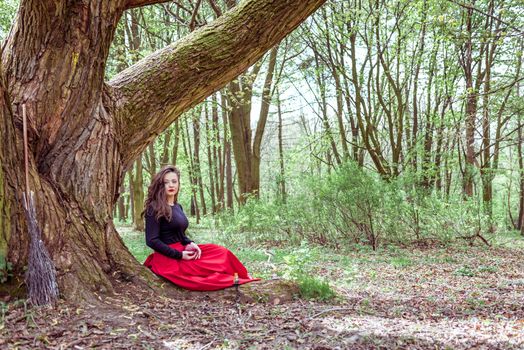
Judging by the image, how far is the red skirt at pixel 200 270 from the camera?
426 cm

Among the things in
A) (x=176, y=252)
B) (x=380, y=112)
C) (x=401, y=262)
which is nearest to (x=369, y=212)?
(x=401, y=262)

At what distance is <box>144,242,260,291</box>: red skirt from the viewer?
4.26 m

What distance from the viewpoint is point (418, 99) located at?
1677 cm

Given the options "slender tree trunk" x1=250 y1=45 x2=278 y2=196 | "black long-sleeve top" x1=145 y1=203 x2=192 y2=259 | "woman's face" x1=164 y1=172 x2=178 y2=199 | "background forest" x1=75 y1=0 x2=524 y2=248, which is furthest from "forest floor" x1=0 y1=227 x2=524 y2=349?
"slender tree trunk" x1=250 y1=45 x2=278 y2=196

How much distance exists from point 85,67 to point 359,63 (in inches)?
488

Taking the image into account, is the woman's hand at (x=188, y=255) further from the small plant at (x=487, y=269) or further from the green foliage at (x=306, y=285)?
the small plant at (x=487, y=269)

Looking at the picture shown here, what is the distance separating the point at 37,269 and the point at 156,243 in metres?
1.36

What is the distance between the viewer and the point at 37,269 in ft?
10.2

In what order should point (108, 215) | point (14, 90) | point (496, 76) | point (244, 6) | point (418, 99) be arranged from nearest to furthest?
1. point (14, 90)
2. point (108, 215)
3. point (244, 6)
4. point (496, 76)
5. point (418, 99)

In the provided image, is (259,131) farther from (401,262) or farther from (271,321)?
(271,321)

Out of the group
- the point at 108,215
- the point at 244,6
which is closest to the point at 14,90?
the point at 108,215

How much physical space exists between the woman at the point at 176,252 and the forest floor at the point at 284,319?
169 millimetres

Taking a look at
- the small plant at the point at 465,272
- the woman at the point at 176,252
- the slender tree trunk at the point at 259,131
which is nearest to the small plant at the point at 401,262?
the small plant at the point at 465,272

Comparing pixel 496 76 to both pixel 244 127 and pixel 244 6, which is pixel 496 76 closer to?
pixel 244 127
